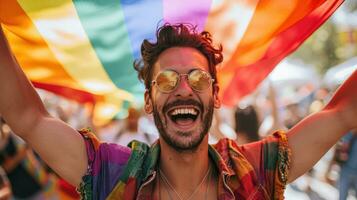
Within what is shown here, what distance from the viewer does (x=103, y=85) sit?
9.55ft

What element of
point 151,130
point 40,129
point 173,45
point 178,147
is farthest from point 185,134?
point 151,130

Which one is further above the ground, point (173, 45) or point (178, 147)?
point (173, 45)

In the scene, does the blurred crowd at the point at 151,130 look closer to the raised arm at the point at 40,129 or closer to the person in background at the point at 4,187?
the person in background at the point at 4,187

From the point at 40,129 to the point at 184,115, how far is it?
53 centimetres

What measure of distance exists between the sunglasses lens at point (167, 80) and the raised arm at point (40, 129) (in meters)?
0.36

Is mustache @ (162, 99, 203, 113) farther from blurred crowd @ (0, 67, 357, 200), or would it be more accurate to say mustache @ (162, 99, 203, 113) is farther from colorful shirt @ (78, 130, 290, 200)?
blurred crowd @ (0, 67, 357, 200)

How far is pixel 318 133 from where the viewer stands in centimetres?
236

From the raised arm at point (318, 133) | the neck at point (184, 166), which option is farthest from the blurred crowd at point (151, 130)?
the raised arm at point (318, 133)

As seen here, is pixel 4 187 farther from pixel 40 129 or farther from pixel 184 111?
pixel 184 111

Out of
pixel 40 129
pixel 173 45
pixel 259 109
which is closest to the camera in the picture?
pixel 40 129

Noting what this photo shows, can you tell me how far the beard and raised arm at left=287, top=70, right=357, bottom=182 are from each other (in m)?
0.35

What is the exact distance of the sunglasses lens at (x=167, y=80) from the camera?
2320 mm

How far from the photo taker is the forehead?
2.40 metres

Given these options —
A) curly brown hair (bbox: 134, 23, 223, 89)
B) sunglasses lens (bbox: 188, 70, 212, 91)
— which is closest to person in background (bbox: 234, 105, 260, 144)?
curly brown hair (bbox: 134, 23, 223, 89)
